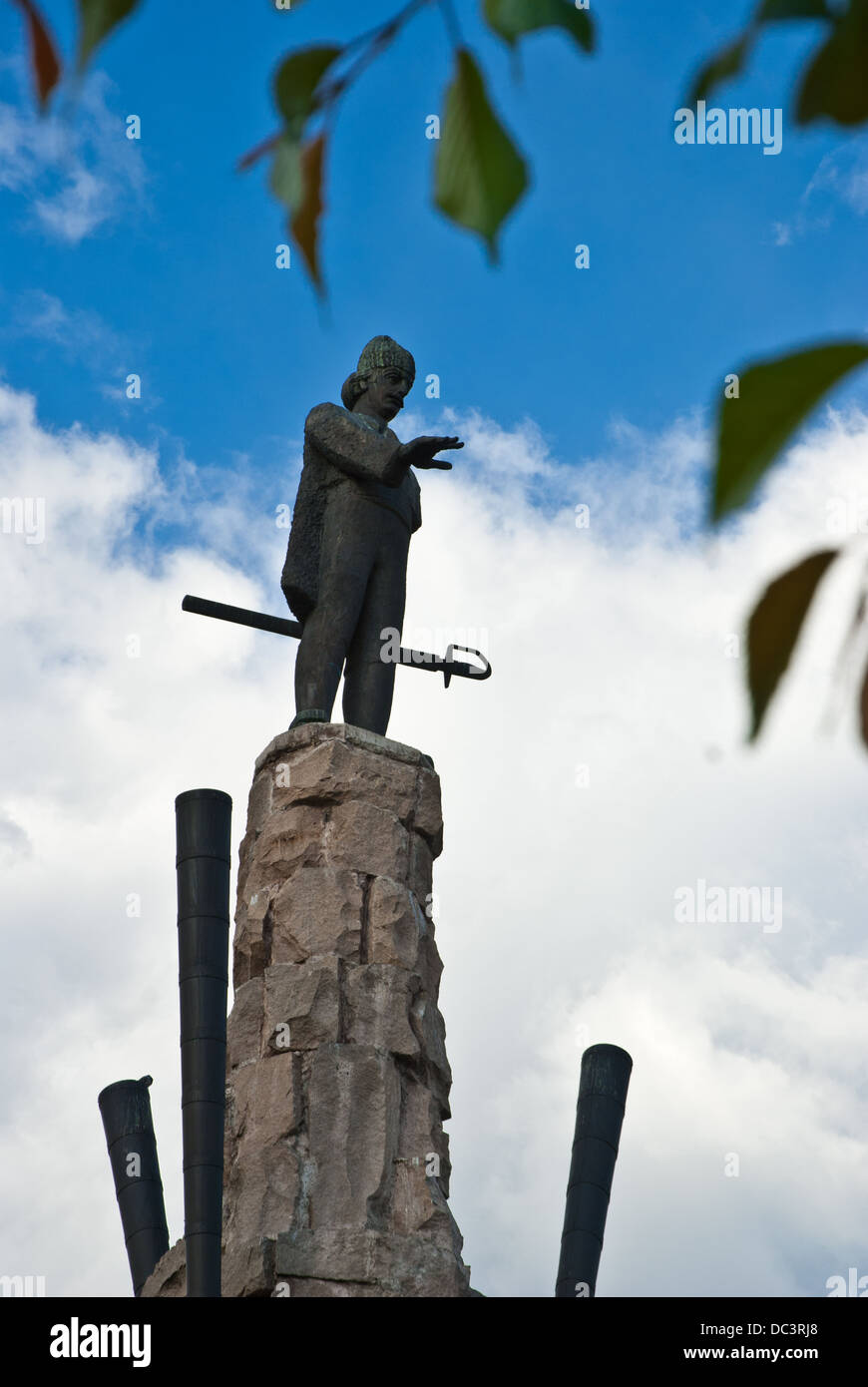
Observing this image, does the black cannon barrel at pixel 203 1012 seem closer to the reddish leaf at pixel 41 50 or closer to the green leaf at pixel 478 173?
the green leaf at pixel 478 173

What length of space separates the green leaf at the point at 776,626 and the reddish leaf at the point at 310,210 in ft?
1.40

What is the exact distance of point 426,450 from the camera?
8531 mm

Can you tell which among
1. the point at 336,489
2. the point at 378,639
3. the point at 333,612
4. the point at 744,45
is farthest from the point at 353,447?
the point at 744,45

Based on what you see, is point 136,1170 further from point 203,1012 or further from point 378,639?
point 378,639

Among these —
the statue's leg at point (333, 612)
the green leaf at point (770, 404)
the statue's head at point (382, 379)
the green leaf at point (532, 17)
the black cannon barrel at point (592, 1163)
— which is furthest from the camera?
the black cannon barrel at point (592, 1163)

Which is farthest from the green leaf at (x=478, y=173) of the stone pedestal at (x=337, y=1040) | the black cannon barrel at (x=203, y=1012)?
the black cannon barrel at (x=203, y=1012)

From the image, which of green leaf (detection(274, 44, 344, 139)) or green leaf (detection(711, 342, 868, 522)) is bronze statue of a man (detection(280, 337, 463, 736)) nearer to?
green leaf (detection(274, 44, 344, 139))

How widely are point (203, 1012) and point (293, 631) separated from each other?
2236 millimetres

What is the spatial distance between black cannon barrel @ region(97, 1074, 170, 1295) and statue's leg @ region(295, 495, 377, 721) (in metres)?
2.75

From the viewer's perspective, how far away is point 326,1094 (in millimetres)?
7672

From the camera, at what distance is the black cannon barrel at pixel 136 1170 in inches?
390

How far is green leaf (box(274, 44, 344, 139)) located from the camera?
4.19 ft

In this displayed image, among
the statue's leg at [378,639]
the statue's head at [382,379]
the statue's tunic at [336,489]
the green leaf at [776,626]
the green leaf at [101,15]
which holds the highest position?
the statue's head at [382,379]

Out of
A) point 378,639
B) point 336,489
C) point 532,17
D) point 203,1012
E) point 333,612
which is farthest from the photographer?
point 336,489
